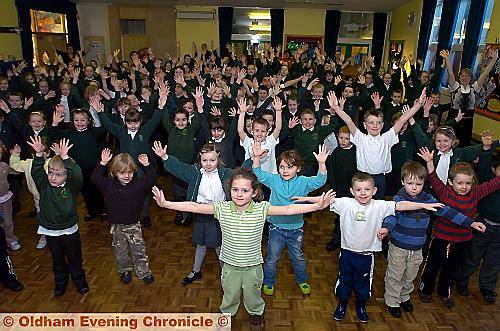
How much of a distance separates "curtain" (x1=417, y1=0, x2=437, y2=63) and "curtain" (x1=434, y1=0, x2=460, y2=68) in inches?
35.3

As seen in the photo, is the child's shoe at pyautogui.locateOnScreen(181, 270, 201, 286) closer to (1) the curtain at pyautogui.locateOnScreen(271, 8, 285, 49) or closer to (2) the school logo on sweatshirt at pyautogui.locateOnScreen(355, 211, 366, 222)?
(2) the school logo on sweatshirt at pyautogui.locateOnScreen(355, 211, 366, 222)

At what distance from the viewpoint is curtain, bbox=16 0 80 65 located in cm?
995

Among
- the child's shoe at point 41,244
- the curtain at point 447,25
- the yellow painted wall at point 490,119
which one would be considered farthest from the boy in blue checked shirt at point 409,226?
the curtain at point 447,25

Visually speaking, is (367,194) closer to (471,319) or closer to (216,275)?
(471,319)

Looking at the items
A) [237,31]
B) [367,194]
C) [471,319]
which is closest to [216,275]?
[367,194]

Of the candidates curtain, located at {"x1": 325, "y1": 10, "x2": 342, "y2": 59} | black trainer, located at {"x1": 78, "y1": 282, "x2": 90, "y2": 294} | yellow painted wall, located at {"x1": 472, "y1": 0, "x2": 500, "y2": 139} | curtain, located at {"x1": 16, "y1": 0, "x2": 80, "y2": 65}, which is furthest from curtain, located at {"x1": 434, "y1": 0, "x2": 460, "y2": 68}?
curtain, located at {"x1": 16, "y1": 0, "x2": 80, "y2": 65}

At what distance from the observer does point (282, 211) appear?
2.39 m

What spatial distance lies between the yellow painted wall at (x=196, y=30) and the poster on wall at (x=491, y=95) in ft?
28.9

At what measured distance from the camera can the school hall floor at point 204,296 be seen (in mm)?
2842

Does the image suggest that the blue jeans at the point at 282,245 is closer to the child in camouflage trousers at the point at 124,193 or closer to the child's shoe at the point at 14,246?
the child in camouflage trousers at the point at 124,193

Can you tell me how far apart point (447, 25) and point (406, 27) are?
2983 mm

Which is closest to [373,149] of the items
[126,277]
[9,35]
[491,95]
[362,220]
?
[362,220]

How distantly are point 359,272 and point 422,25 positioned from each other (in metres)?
9.51

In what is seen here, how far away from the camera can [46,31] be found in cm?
1136
